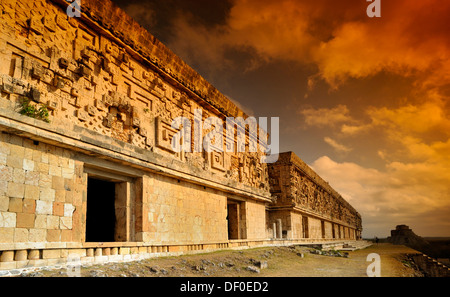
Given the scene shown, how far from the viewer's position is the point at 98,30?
655cm

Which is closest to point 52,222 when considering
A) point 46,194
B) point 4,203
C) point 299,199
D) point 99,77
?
point 46,194

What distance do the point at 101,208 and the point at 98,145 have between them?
284cm

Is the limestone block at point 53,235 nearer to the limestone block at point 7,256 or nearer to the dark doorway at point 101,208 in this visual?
the limestone block at point 7,256

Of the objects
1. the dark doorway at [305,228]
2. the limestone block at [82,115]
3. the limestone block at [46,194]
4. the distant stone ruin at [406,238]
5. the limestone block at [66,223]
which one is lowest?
the distant stone ruin at [406,238]

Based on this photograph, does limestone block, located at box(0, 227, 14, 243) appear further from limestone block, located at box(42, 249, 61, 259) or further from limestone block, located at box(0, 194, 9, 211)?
limestone block, located at box(42, 249, 61, 259)

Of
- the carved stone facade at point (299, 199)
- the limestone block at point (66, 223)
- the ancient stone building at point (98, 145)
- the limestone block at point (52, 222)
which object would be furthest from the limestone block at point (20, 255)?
the carved stone facade at point (299, 199)

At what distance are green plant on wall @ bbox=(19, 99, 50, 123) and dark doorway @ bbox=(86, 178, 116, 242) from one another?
3105mm

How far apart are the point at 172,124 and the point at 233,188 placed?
336 centimetres

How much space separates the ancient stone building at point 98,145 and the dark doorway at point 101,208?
0.09ft

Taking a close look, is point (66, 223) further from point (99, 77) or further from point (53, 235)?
point (99, 77)

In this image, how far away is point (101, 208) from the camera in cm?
836

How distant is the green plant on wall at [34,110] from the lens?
5036 mm
